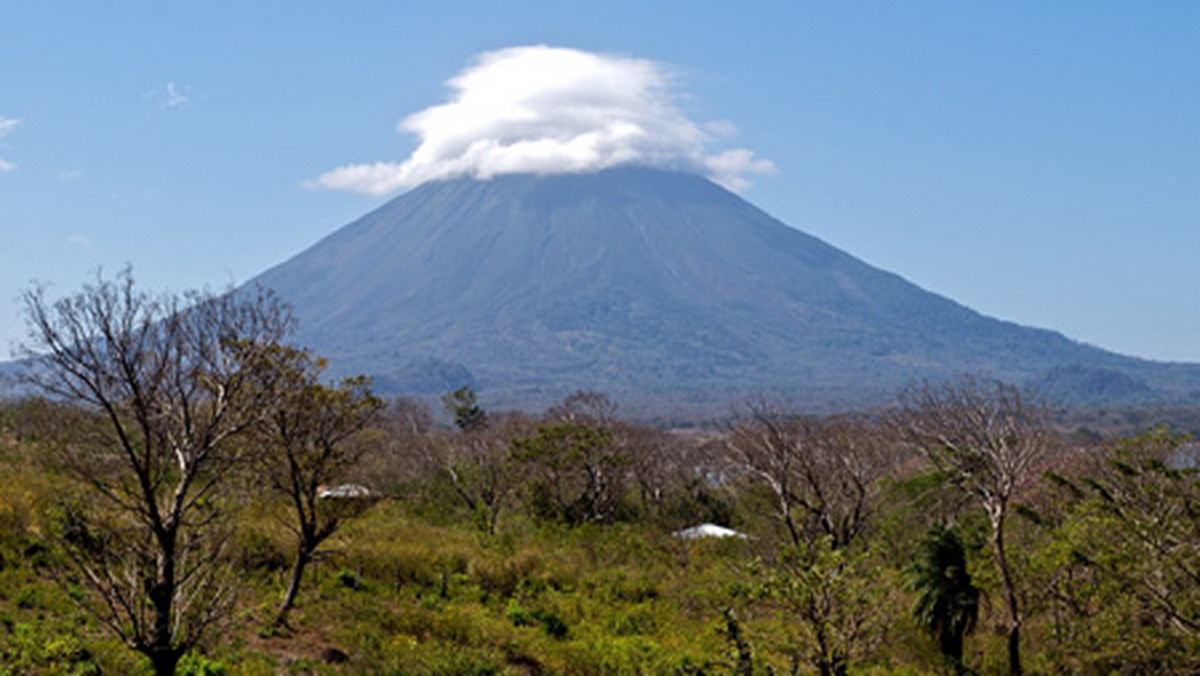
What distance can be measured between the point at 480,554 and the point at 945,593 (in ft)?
46.0

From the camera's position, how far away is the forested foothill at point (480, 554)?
12188 mm

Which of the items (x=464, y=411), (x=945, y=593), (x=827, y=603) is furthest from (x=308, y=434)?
(x=464, y=411)

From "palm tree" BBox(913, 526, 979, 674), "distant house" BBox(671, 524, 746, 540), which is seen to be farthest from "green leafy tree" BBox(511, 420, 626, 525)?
"palm tree" BBox(913, 526, 979, 674)

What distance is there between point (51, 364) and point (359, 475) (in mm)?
30356

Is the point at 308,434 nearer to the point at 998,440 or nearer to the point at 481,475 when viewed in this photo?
the point at 998,440

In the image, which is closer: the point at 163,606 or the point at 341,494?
the point at 163,606

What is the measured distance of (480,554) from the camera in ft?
93.2

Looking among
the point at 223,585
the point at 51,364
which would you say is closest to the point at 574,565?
the point at 223,585

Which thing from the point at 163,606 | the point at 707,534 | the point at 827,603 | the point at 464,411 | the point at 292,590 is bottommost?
the point at 707,534

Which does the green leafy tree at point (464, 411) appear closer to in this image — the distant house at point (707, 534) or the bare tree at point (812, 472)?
the distant house at point (707, 534)

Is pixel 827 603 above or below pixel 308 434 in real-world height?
below

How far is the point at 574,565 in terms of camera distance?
97.3 ft

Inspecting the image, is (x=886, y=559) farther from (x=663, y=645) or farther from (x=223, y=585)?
(x=223, y=585)

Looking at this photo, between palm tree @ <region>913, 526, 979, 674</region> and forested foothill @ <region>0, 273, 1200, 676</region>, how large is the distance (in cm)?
6
